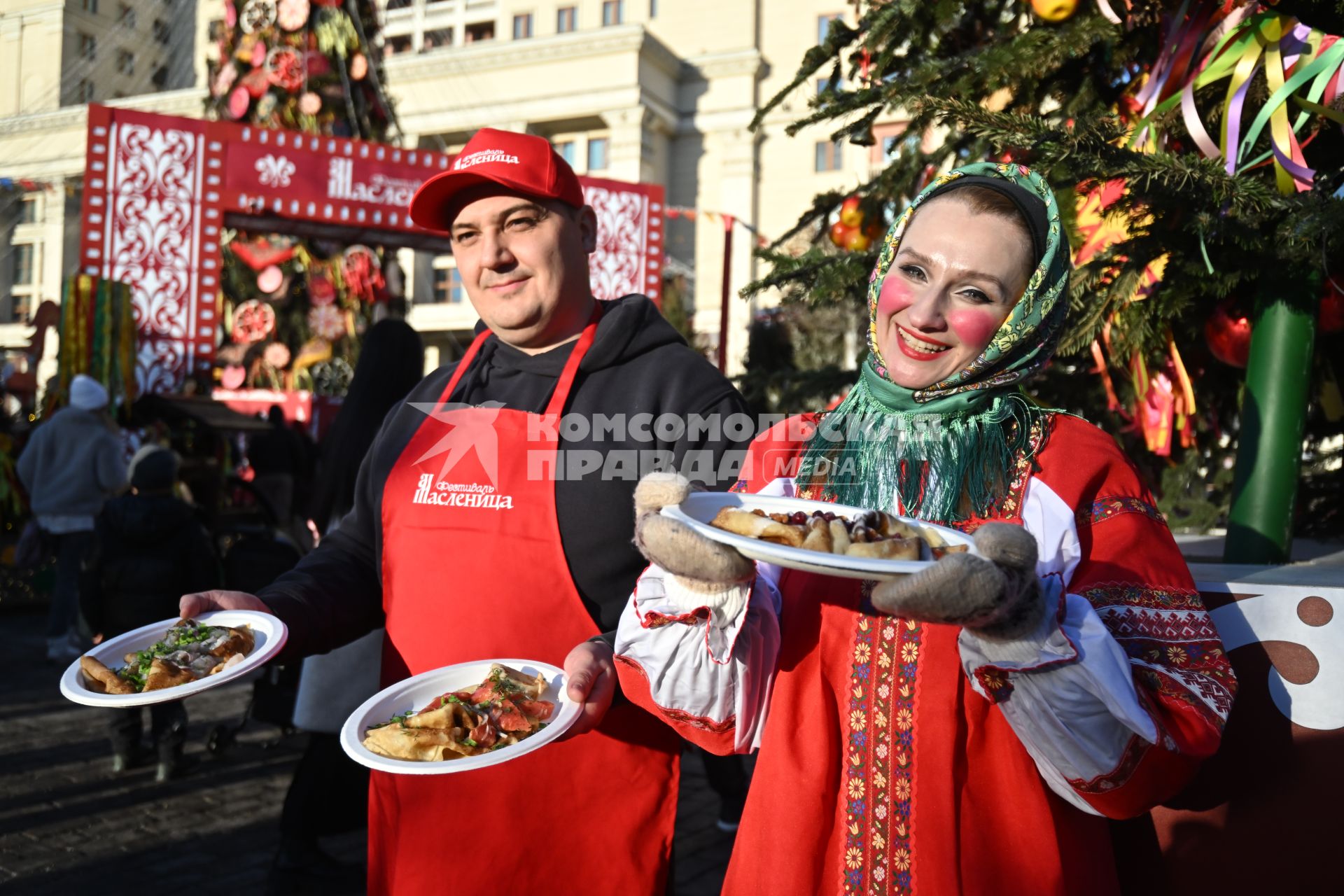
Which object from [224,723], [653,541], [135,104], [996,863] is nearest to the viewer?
[653,541]

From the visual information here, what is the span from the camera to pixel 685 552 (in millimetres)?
1313

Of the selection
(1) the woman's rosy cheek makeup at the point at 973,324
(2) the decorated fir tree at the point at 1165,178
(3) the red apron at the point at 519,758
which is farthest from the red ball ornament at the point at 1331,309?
(3) the red apron at the point at 519,758

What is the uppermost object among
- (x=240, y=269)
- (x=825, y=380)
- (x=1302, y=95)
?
(x=240, y=269)

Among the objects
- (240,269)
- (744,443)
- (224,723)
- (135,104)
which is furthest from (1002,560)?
(135,104)

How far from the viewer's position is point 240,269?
47.7 ft

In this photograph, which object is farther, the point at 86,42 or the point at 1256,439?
the point at 86,42

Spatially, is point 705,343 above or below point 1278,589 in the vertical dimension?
above

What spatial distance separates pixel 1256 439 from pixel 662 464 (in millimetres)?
1522

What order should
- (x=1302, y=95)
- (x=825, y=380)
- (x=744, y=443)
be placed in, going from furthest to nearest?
(x=825, y=380), (x=1302, y=95), (x=744, y=443)

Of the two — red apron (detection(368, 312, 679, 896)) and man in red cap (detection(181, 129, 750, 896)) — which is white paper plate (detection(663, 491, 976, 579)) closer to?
man in red cap (detection(181, 129, 750, 896))

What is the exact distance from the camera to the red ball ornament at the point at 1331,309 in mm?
2424

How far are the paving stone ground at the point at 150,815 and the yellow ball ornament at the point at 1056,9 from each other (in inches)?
126

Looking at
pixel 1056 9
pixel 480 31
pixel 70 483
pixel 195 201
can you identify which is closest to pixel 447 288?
pixel 480 31

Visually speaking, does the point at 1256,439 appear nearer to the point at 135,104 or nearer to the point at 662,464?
the point at 662,464
